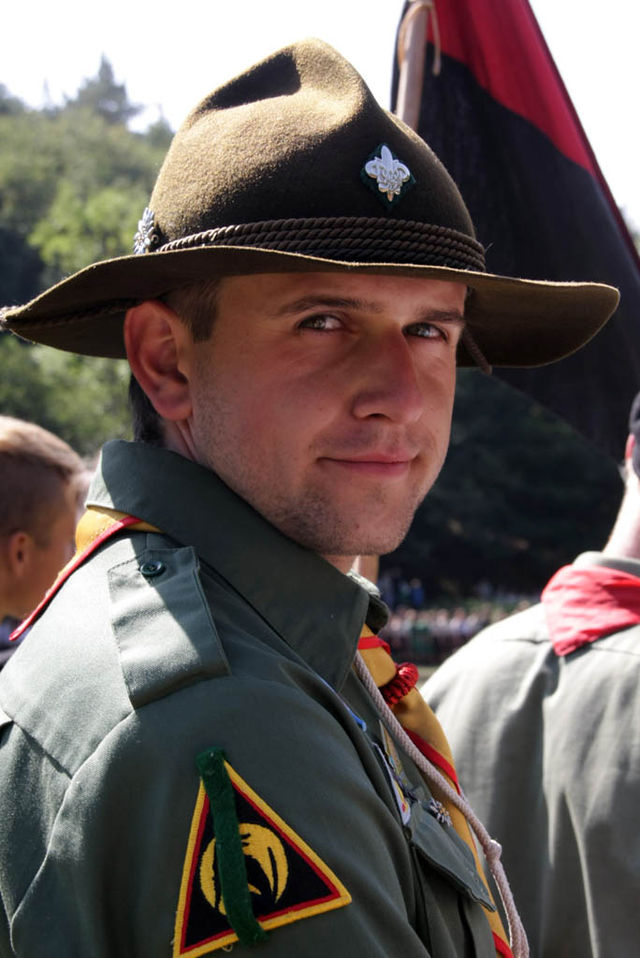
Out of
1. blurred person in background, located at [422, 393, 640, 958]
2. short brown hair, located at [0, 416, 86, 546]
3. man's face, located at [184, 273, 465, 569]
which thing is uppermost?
man's face, located at [184, 273, 465, 569]

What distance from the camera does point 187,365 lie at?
202 centimetres

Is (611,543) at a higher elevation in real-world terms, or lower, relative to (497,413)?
higher

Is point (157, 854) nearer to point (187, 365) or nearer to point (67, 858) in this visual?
point (67, 858)

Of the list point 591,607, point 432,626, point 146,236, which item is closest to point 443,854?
point 146,236

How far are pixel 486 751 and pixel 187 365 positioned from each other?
1552mm

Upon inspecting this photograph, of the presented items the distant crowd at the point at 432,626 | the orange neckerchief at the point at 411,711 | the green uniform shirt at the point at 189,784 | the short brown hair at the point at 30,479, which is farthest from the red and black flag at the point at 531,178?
the distant crowd at the point at 432,626

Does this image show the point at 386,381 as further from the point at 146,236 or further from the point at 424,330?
the point at 146,236

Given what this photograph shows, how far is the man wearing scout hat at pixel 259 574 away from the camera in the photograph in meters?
1.35

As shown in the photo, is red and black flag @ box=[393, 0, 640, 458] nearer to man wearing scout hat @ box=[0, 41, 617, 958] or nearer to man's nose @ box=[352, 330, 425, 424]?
man wearing scout hat @ box=[0, 41, 617, 958]

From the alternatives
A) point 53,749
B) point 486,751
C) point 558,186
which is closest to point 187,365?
point 53,749

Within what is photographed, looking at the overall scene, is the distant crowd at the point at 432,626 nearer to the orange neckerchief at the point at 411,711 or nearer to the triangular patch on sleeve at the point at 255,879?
the orange neckerchief at the point at 411,711

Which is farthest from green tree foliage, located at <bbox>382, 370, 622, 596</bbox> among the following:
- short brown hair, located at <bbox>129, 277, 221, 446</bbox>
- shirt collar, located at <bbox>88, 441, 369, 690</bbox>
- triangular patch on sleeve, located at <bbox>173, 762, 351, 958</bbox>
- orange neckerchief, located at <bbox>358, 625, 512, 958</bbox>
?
triangular patch on sleeve, located at <bbox>173, 762, 351, 958</bbox>

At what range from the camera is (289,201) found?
1.82 metres

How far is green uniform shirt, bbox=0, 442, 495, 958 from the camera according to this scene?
4.35 ft
